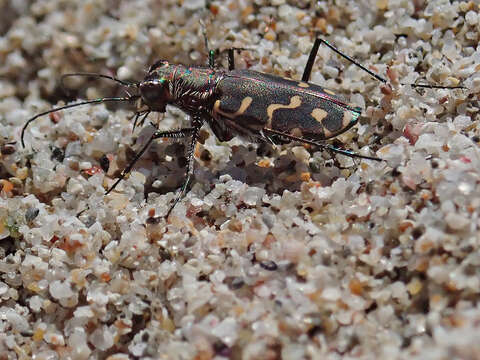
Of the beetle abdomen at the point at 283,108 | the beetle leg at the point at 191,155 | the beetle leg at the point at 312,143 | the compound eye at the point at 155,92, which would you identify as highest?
the beetle abdomen at the point at 283,108

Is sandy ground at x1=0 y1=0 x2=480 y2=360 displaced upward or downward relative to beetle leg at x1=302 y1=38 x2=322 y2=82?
downward

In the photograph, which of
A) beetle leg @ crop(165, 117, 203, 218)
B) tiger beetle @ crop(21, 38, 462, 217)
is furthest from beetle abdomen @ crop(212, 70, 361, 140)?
beetle leg @ crop(165, 117, 203, 218)

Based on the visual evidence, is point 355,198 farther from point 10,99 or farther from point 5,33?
point 5,33

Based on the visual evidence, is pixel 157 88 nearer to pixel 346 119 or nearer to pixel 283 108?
pixel 283 108

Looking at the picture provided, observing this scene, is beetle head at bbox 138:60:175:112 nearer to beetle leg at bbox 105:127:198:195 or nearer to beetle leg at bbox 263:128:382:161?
beetle leg at bbox 105:127:198:195

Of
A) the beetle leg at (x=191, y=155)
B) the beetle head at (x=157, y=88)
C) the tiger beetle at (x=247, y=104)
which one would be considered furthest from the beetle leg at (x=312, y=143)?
the beetle head at (x=157, y=88)

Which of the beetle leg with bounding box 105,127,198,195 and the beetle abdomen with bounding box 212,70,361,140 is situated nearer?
the beetle abdomen with bounding box 212,70,361,140

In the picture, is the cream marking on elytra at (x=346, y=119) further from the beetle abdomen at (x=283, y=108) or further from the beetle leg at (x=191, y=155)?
the beetle leg at (x=191, y=155)

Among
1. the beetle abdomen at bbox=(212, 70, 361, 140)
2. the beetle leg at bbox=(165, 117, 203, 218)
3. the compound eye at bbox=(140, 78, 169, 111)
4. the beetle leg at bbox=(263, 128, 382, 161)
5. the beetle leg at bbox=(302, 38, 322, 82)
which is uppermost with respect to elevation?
the beetle leg at bbox=(302, 38, 322, 82)
